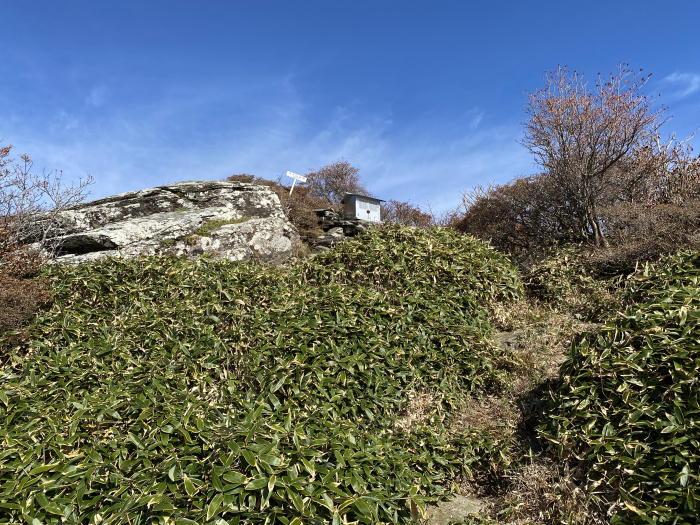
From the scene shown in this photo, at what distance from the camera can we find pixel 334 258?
6.05 meters

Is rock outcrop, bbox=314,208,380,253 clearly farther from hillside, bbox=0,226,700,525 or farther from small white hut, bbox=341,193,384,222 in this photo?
hillside, bbox=0,226,700,525

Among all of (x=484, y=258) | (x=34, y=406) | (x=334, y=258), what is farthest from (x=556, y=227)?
(x=34, y=406)

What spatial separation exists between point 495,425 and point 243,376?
2354 millimetres

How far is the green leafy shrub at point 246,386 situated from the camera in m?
2.62

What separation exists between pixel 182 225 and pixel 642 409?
7.05m

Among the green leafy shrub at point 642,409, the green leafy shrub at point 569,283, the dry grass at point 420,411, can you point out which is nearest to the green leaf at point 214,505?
the dry grass at point 420,411

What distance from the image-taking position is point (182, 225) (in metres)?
7.63

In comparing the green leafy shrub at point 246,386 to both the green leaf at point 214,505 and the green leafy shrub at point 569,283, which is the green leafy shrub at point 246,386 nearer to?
the green leaf at point 214,505

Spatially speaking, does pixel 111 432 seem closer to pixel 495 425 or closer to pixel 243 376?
pixel 243 376

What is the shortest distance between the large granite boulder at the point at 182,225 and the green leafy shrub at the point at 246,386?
4.85 ft

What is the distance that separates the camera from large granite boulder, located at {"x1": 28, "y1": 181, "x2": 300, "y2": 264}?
23.9 ft

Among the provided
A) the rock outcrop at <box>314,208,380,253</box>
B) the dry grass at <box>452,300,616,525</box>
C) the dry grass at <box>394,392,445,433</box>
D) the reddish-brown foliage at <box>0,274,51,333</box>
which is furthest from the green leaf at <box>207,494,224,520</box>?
the rock outcrop at <box>314,208,380,253</box>

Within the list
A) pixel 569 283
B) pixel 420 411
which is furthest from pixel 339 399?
pixel 569 283

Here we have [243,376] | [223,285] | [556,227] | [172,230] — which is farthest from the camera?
[556,227]
